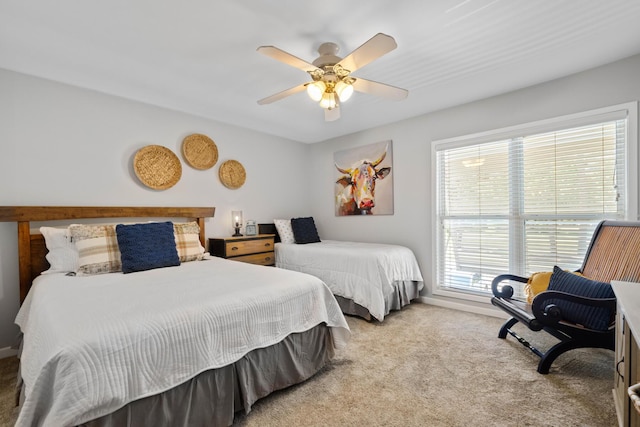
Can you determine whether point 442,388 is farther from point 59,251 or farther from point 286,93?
point 59,251

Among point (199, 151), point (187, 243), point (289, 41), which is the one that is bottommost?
point (187, 243)

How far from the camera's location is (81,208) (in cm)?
270

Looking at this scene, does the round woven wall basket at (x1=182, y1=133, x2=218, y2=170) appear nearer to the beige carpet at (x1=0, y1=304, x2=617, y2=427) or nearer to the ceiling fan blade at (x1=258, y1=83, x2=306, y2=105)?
the ceiling fan blade at (x1=258, y1=83, x2=306, y2=105)

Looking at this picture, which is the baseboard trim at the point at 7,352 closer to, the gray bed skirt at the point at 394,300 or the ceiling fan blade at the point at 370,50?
the gray bed skirt at the point at 394,300

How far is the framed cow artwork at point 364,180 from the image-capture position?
13.2ft

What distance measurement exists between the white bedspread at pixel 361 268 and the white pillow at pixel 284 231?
1.28ft

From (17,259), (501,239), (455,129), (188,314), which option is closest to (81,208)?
(17,259)

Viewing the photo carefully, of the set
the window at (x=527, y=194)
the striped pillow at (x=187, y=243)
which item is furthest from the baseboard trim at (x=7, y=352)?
the window at (x=527, y=194)

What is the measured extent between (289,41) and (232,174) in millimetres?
2177

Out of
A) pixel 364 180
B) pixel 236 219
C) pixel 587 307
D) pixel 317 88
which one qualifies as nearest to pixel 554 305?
pixel 587 307

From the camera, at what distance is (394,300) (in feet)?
10.8

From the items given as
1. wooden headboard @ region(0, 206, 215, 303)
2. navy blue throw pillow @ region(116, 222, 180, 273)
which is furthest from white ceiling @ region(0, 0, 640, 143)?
navy blue throw pillow @ region(116, 222, 180, 273)

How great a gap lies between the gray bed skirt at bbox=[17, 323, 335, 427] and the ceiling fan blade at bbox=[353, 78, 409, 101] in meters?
1.81

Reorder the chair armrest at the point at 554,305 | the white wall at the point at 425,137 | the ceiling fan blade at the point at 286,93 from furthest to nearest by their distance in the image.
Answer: the white wall at the point at 425,137
the ceiling fan blade at the point at 286,93
the chair armrest at the point at 554,305
